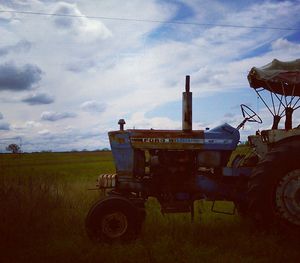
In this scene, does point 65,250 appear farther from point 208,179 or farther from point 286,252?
point 286,252

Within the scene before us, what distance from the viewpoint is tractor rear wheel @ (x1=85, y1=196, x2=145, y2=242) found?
6.09 metres

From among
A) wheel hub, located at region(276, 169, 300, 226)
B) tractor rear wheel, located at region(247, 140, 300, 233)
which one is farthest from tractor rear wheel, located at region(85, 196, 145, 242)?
wheel hub, located at region(276, 169, 300, 226)

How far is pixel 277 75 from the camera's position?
6688mm

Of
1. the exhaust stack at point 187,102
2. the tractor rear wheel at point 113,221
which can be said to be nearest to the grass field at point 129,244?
the tractor rear wheel at point 113,221

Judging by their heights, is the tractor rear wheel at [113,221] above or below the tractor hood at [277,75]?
below

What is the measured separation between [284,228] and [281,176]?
798 mm

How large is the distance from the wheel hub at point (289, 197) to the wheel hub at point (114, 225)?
245cm

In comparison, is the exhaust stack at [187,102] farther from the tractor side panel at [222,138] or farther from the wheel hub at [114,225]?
the wheel hub at [114,225]

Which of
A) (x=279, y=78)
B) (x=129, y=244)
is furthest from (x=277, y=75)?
(x=129, y=244)

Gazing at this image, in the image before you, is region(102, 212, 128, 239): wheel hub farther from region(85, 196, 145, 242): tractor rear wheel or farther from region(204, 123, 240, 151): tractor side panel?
region(204, 123, 240, 151): tractor side panel

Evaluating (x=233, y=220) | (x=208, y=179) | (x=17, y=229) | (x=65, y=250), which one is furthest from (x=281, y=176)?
(x=17, y=229)

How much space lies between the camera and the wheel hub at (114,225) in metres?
6.14

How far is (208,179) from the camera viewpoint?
693 centimetres

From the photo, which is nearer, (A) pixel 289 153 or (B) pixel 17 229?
(A) pixel 289 153
